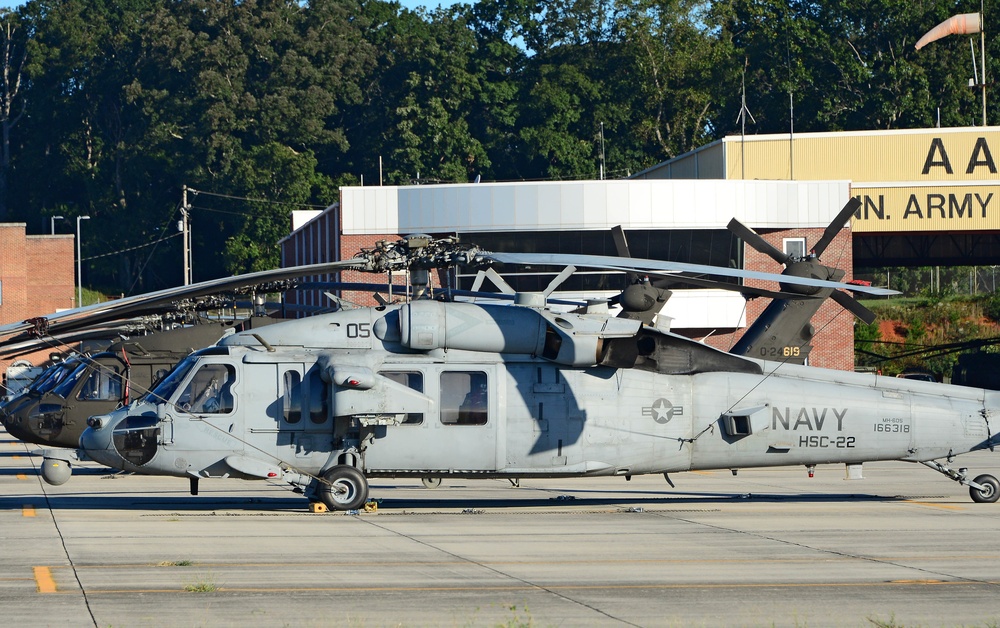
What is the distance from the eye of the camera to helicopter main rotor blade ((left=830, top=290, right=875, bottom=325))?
19094mm

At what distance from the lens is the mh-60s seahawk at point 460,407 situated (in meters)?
17.4

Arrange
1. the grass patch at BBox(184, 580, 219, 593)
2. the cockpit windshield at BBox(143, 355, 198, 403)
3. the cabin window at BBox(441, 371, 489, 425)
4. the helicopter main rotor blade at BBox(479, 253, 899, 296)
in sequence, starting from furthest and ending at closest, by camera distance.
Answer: the cabin window at BBox(441, 371, 489, 425), the cockpit windshield at BBox(143, 355, 198, 403), the helicopter main rotor blade at BBox(479, 253, 899, 296), the grass patch at BBox(184, 580, 219, 593)

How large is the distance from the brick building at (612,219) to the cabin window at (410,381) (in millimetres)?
29196

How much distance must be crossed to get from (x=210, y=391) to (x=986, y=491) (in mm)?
11875

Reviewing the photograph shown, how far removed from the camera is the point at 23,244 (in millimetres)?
74562

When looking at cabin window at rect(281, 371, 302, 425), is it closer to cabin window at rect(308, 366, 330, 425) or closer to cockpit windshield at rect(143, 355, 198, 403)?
cabin window at rect(308, 366, 330, 425)

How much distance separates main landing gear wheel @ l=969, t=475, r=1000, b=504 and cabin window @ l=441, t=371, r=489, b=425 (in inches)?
311

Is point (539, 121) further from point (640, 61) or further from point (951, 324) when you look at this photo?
point (951, 324)

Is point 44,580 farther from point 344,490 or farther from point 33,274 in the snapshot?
point 33,274

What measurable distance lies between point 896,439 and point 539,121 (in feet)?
266

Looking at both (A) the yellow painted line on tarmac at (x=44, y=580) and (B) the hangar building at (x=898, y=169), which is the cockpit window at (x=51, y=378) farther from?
(B) the hangar building at (x=898, y=169)

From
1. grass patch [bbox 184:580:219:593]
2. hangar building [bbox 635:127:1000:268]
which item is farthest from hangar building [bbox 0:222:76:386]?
A: grass patch [bbox 184:580:219:593]

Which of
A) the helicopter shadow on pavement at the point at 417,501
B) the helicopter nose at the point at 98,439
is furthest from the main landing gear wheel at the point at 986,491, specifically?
the helicopter nose at the point at 98,439

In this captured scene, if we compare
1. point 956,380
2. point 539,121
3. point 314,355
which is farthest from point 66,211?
point 314,355
